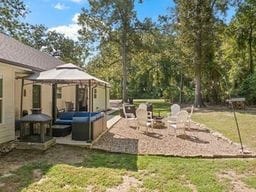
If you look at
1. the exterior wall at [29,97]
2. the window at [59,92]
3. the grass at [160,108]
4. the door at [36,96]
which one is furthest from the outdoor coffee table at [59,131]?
the grass at [160,108]

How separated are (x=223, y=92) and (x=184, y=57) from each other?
712cm

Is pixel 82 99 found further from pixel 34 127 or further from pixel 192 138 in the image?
pixel 34 127

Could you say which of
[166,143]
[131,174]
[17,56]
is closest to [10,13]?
[17,56]

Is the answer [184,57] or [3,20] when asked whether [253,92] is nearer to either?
[184,57]

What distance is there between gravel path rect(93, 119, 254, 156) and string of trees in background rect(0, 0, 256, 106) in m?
16.5

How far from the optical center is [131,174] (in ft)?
21.7

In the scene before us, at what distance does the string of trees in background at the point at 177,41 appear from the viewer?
27.5 metres

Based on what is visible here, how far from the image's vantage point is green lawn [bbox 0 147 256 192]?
5.86 m

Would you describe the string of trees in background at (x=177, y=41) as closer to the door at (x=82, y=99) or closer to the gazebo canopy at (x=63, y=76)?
the door at (x=82, y=99)

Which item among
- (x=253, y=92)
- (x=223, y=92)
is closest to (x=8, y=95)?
(x=253, y=92)

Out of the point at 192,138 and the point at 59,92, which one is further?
the point at 59,92

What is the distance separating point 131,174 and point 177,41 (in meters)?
23.6

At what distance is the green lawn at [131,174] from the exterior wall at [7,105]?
1967 millimetres

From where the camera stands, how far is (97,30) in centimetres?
3381
